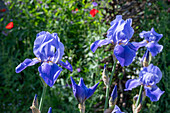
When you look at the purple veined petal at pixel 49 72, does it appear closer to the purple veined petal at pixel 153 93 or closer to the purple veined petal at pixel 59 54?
the purple veined petal at pixel 59 54

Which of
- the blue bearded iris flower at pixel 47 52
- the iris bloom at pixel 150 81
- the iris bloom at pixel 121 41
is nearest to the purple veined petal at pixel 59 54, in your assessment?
the blue bearded iris flower at pixel 47 52

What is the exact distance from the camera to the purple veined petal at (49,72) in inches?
37.0

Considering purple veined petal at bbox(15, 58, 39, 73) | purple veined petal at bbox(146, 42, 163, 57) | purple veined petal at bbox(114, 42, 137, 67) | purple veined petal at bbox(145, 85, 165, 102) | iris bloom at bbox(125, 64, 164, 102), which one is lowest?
purple veined petal at bbox(145, 85, 165, 102)

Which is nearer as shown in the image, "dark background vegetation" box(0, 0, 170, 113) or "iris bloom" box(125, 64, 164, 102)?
"iris bloom" box(125, 64, 164, 102)

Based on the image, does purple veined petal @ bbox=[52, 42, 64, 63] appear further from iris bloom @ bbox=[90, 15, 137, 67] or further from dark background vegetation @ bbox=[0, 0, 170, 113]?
dark background vegetation @ bbox=[0, 0, 170, 113]

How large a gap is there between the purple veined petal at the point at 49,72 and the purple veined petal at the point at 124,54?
31 centimetres

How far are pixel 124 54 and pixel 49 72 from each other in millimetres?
383

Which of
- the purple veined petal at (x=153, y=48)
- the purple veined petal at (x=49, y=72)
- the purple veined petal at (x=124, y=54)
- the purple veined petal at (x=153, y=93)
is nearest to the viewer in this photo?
the purple veined petal at (x=49, y=72)

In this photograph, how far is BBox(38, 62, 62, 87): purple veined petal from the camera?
941 millimetres

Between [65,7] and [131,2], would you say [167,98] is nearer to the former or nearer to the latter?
[131,2]

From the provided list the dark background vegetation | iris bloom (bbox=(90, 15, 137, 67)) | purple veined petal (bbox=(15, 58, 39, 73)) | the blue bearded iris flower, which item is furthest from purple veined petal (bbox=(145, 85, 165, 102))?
the dark background vegetation

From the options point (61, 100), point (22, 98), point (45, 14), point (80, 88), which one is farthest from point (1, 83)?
point (80, 88)

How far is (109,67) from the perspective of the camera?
109 inches

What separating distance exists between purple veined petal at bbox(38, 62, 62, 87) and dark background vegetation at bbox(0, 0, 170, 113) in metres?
1.67
